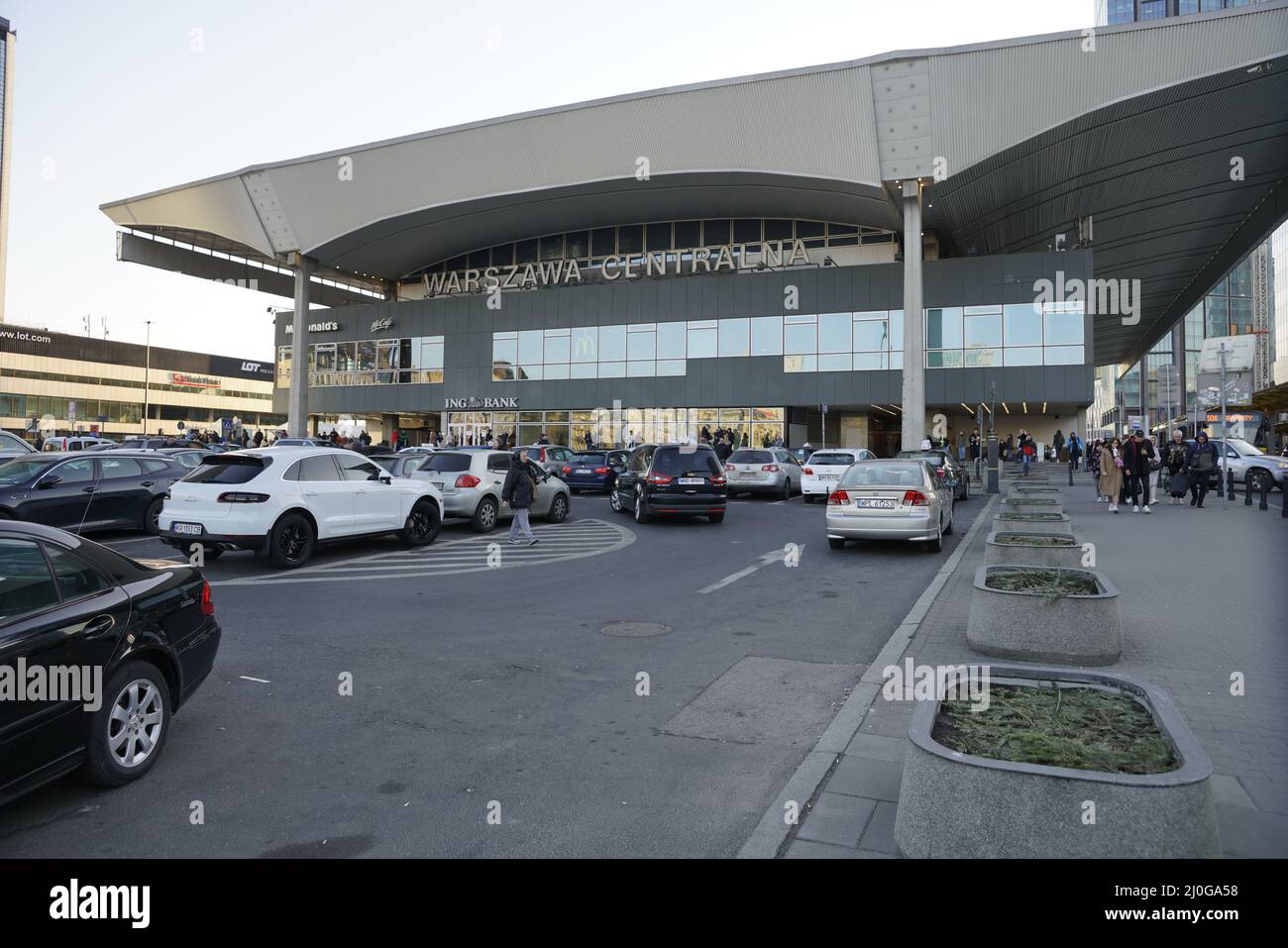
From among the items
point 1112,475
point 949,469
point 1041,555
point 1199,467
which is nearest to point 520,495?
point 1041,555

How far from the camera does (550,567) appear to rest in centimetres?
1178

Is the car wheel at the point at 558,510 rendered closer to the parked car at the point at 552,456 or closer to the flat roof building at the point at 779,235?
the parked car at the point at 552,456

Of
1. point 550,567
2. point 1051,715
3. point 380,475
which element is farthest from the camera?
point 380,475

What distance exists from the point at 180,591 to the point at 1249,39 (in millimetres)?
35111

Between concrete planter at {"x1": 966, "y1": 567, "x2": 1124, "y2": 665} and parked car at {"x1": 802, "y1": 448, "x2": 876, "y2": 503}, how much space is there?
17205 mm

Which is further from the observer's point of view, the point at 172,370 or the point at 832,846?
the point at 172,370

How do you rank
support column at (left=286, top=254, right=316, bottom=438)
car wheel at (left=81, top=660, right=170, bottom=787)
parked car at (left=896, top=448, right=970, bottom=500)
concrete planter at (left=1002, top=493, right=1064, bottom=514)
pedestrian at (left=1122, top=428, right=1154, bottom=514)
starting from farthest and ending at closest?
support column at (left=286, top=254, right=316, bottom=438) → parked car at (left=896, top=448, right=970, bottom=500) → pedestrian at (left=1122, top=428, right=1154, bottom=514) → concrete planter at (left=1002, top=493, right=1064, bottom=514) → car wheel at (left=81, top=660, right=170, bottom=787)

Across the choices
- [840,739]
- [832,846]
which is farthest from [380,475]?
[832,846]

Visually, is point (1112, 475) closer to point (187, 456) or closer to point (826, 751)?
point (826, 751)

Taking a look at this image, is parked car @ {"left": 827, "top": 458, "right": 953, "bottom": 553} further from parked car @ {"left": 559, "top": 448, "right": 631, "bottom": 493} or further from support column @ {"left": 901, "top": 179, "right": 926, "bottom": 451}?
support column @ {"left": 901, "top": 179, "right": 926, "bottom": 451}

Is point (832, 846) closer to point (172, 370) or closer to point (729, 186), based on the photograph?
point (729, 186)

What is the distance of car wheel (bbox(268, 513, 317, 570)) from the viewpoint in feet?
36.7

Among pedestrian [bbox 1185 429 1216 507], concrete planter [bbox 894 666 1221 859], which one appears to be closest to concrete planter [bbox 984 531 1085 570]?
concrete planter [bbox 894 666 1221 859]

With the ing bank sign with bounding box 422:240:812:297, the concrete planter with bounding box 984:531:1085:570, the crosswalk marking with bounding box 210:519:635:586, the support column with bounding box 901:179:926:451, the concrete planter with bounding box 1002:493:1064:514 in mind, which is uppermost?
the ing bank sign with bounding box 422:240:812:297
